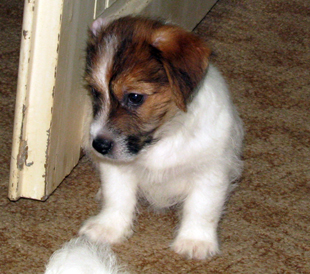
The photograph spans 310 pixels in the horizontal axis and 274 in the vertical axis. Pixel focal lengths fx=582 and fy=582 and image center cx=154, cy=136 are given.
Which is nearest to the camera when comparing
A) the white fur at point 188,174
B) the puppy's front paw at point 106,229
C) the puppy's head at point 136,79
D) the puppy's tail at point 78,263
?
the puppy's tail at point 78,263

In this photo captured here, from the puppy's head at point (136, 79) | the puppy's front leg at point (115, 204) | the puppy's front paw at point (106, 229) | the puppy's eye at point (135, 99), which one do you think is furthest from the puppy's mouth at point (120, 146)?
the puppy's front paw at point (106, 229)

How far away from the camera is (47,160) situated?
8.20 feet

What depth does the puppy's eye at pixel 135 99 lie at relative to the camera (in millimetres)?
2117

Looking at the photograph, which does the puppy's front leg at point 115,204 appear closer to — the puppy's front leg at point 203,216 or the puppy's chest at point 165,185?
the puppy's chest at point 165,185

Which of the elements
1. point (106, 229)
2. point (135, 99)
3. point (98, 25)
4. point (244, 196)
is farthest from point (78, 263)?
point (244, 196)

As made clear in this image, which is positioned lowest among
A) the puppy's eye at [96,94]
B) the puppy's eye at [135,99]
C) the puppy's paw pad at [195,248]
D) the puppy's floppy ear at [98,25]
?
the puppy's paw pad at [195,248]

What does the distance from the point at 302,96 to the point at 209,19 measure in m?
1.16

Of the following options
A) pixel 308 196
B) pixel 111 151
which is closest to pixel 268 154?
pixel 308 196

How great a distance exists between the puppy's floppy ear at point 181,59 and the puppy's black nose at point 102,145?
0.97 feet

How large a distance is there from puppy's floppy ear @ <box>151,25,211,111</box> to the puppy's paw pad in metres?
0.60

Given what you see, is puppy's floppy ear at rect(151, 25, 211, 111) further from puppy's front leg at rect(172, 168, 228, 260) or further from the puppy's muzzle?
puppy's front leg at rect(172, 168, 228, 260)

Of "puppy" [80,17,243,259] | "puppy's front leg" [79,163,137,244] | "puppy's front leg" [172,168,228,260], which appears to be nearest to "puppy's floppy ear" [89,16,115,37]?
"puppy" [80,17,243,259]

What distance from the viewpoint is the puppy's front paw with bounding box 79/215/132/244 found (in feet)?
8.08

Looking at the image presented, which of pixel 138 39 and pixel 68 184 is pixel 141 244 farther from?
pixel 138 39
